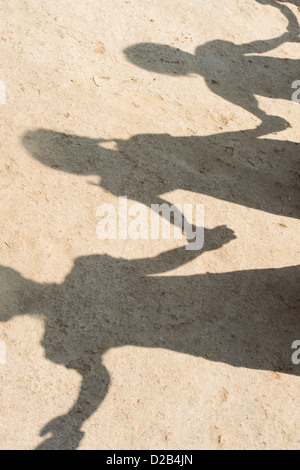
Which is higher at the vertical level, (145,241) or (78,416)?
(145,241)

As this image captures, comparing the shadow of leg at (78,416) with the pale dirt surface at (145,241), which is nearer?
the shadow of leg at (78,416)

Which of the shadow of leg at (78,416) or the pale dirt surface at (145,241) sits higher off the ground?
the pale dirt surface at (145,241)

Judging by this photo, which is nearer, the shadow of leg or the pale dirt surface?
the shadow of leg

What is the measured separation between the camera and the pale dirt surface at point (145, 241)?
481 centimetres

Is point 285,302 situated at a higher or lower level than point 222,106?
lower

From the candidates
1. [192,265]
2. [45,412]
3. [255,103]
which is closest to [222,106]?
[255,103]

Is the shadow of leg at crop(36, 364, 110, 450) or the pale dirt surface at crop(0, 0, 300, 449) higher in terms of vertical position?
the pale dirt surface at crop(0, 0, 300, 449)

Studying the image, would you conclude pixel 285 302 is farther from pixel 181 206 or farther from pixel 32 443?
pixel 32 443

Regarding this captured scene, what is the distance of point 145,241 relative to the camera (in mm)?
5816

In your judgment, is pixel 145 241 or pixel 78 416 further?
pixel 145 241

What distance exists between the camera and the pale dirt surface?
4.81 meters

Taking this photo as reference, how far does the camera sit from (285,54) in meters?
8.29

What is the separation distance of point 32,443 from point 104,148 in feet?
10.6

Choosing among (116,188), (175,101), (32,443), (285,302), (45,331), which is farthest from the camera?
(175,101)
